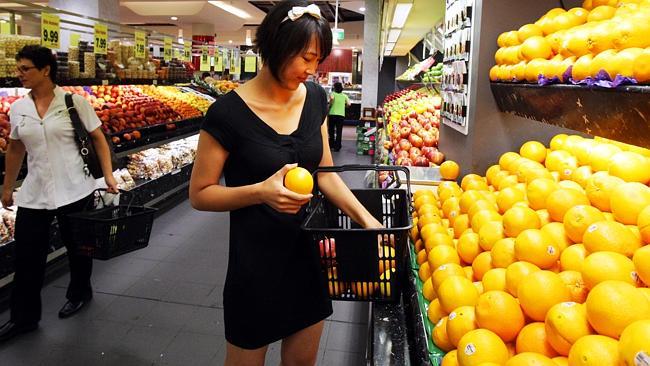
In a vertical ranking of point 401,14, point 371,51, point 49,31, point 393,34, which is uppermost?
point 371,51

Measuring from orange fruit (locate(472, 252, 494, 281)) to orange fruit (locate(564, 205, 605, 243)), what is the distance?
0.91 ft

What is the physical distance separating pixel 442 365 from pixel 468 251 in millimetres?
598

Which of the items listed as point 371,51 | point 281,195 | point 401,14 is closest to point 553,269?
point 281,195

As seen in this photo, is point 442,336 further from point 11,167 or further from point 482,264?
point 11,167

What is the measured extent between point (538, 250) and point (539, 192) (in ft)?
1.53

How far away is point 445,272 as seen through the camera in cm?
171

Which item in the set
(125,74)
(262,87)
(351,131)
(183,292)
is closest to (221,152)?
(262,87)

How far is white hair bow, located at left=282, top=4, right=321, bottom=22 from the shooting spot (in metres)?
1.51

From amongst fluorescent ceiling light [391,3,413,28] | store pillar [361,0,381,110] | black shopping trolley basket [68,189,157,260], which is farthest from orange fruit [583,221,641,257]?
store pillar [361,0,381,110]

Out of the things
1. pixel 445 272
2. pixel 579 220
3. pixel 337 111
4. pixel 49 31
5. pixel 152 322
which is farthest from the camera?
pixel 337 111

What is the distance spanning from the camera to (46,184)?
3.18 m

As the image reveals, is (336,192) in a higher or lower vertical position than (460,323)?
higher

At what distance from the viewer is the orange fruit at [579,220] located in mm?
1477

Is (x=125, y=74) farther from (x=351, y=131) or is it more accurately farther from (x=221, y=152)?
(x=351, y=131)
